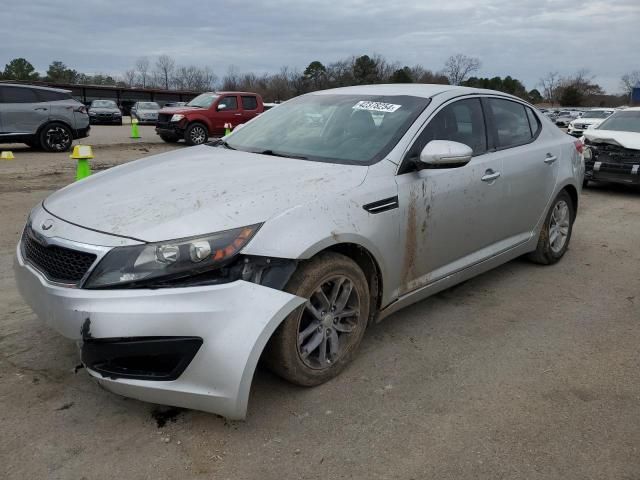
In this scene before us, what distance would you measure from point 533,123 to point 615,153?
5.45m

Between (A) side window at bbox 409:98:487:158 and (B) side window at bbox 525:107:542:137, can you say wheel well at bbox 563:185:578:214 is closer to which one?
(B) side window at bbox 525:107:542:137

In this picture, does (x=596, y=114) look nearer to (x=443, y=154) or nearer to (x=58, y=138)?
(x=58, y=138)

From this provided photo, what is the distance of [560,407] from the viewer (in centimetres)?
292

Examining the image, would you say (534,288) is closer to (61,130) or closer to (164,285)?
(164,285)

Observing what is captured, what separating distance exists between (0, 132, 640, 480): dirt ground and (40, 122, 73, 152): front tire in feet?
37.2

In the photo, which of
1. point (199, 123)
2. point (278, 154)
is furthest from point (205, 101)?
point (278, 154)

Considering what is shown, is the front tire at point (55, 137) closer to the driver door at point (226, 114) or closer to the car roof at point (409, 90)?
the driver door at point (226, 114)

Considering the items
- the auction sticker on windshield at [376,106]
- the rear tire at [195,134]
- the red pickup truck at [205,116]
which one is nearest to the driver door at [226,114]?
the red pickup truck at [205,116]

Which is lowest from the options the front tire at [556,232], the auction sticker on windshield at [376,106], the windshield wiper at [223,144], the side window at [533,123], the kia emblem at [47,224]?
the front tire at [556,232]

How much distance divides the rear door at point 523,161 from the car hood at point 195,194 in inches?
64.4

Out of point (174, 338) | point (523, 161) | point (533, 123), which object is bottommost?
point (174, 338)

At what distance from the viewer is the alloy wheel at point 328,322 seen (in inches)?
115

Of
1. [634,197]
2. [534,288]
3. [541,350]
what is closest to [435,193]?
[541,350]

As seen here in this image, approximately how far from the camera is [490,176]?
4.06 m
